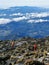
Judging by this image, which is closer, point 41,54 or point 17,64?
point 17,64

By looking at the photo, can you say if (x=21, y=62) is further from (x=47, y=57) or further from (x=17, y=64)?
(x=47, y=57)

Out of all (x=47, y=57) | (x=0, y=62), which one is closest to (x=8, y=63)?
(x=0, y=62)

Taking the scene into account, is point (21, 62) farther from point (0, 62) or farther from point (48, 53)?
point (48, 53)

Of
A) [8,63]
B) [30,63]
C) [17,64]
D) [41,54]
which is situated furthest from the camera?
[41,54]

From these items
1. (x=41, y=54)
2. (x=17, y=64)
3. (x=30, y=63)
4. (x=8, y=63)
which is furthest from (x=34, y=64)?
(x=41, y=54)

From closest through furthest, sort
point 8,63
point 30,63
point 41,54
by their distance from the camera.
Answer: point 30,63, point 8,63, point 41,54

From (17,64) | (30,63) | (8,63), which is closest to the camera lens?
(30,63)

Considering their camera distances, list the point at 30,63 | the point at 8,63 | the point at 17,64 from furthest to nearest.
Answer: the point at 8,63 → the point at 17,64 → the point at 30,63

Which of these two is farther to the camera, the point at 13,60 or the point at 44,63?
the point at 13,60

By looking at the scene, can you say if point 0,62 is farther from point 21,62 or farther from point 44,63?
point 44,63
